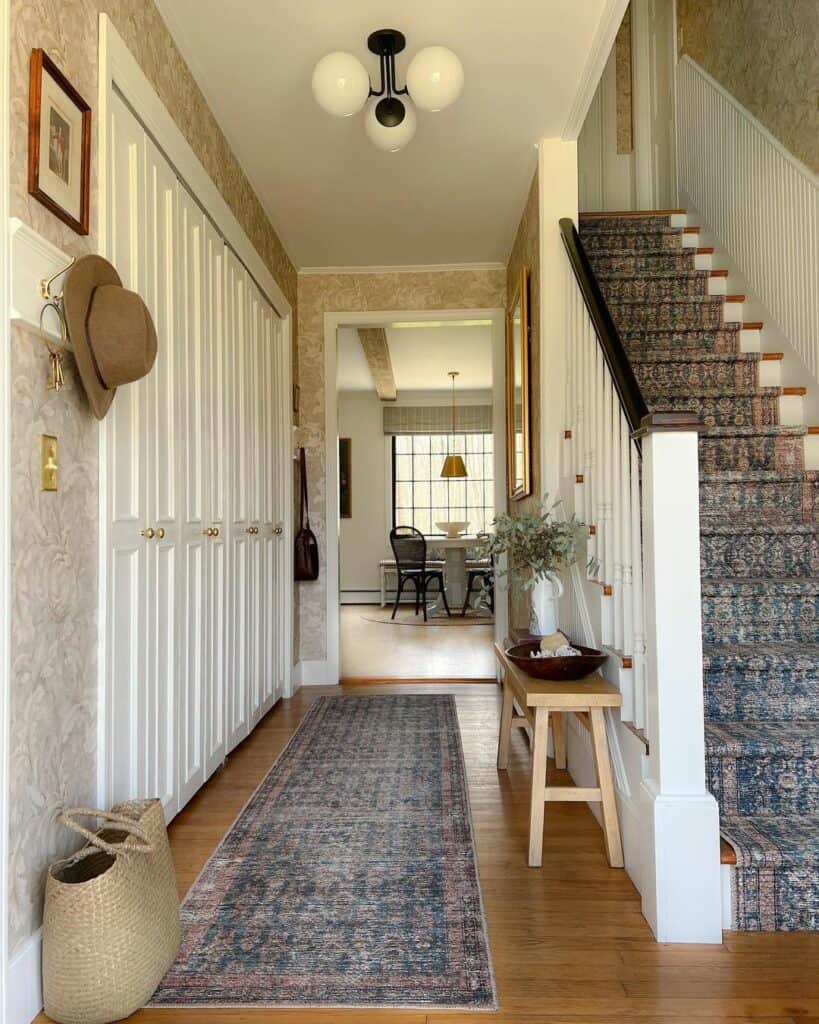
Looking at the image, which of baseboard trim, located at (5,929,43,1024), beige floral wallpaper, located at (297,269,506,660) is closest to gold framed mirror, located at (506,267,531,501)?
beige floral wallpaper, located at (297,269,506,660)

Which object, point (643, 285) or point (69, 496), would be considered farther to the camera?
point (643, 285)

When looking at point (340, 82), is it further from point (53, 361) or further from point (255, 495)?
point (255, 495)

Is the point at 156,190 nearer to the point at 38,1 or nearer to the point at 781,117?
the point at 38,1

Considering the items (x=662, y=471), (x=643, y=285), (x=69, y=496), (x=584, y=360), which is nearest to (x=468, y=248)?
(x=643, y=285)

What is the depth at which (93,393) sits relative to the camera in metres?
1.60

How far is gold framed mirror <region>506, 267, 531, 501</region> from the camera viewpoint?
11.8ft

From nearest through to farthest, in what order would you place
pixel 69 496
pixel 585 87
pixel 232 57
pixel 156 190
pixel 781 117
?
pixel 69 496 → pixel 156 190 → pixel 232 57 → pixel 585 87 → pixel 781 117

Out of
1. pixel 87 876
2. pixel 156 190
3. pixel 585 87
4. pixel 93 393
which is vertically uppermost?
pixel 585 87

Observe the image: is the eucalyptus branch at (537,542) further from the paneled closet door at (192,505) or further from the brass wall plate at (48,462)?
the brass wall plate at (48,462)

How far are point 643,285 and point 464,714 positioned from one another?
2475 millimetres

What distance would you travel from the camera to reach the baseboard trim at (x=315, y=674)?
4668 mm

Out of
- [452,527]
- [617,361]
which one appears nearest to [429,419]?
[452,527]

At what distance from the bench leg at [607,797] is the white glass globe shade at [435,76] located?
1996 millimetres

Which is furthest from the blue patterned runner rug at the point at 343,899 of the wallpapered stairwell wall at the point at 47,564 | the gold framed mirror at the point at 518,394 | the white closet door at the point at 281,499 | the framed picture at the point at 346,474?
the framed picture at the point at 346,474
